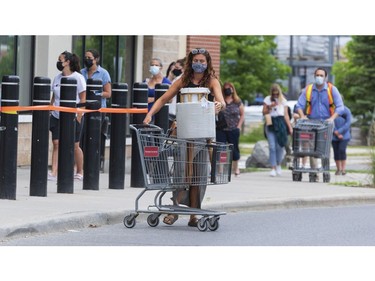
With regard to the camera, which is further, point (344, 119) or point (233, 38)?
point (233, 38)

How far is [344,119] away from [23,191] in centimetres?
887

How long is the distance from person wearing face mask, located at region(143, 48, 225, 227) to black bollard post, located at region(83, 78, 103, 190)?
3.36 meters

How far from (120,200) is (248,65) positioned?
1515 inches

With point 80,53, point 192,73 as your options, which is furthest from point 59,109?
point 80,53

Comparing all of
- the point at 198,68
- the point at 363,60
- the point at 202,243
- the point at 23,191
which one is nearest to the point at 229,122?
the point at 23,191

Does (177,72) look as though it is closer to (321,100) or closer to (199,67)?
(321,100)

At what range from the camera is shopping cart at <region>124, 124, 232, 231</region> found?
12.8 meters

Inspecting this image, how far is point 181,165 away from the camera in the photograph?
1289 cm

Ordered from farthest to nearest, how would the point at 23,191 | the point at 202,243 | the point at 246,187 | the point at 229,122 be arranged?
the point at 229,122, the point at 246,187, the point at 23,191, the point at 202,243

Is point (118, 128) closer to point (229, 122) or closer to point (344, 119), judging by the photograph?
point (229, 122)

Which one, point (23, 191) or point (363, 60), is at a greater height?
point (363, 60)

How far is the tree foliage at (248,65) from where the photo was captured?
52.7 meters

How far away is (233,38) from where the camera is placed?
53.4 m
